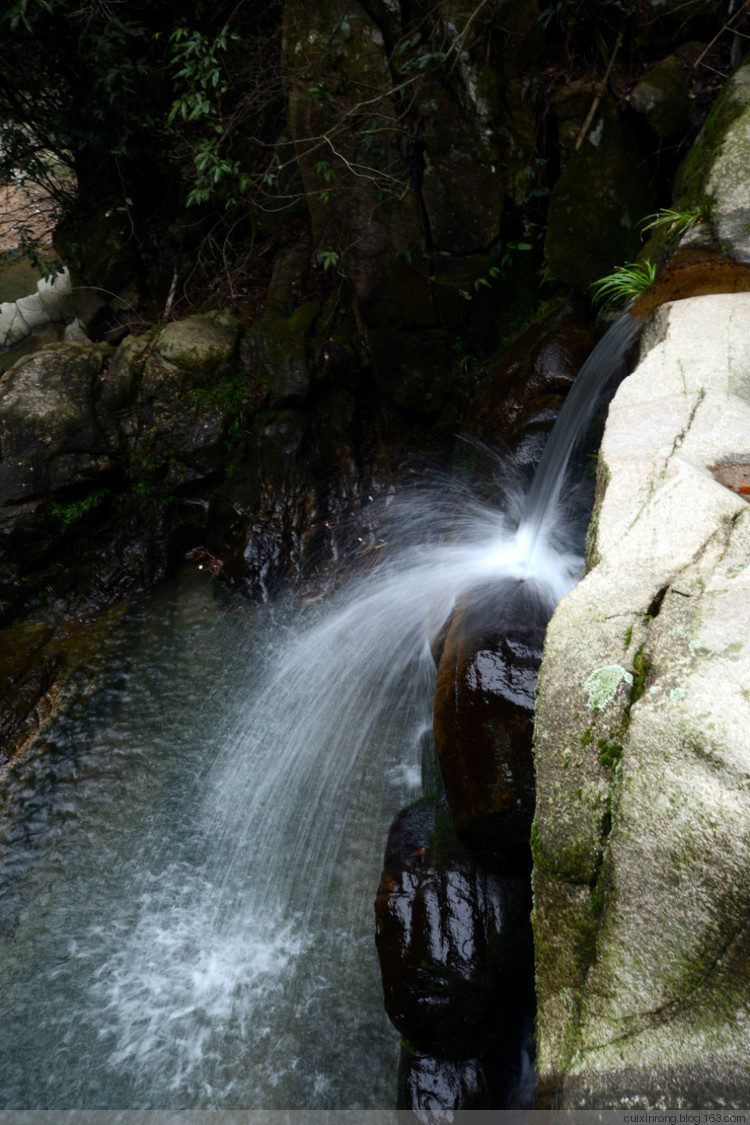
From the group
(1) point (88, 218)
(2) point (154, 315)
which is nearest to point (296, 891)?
(2) point (154, 315)

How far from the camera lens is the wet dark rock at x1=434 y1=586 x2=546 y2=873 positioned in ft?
9.25

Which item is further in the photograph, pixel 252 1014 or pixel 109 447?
pixel 109 447

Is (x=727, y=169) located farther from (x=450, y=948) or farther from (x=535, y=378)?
(x=450, y=948)

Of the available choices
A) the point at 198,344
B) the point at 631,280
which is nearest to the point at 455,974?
the point at 631,280

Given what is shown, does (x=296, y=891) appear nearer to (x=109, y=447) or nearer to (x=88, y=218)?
(x=109, y=447)

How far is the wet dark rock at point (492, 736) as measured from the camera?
2.82 metres

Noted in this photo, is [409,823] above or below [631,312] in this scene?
below

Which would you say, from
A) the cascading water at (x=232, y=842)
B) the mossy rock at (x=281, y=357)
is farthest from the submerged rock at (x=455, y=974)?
the mossy rock at (x=281, y=357)

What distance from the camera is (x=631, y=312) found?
414cm

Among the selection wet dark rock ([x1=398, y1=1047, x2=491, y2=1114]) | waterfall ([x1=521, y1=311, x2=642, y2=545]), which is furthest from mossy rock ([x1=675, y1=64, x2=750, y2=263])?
wet dark rock ([x1=398, y1=1047, x2=491, y2=1114])

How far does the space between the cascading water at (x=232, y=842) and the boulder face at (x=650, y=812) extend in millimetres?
1421

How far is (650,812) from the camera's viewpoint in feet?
5.31

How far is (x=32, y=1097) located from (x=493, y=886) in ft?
7.42

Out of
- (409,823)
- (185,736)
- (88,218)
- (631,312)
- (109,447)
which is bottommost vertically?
(185,736)
